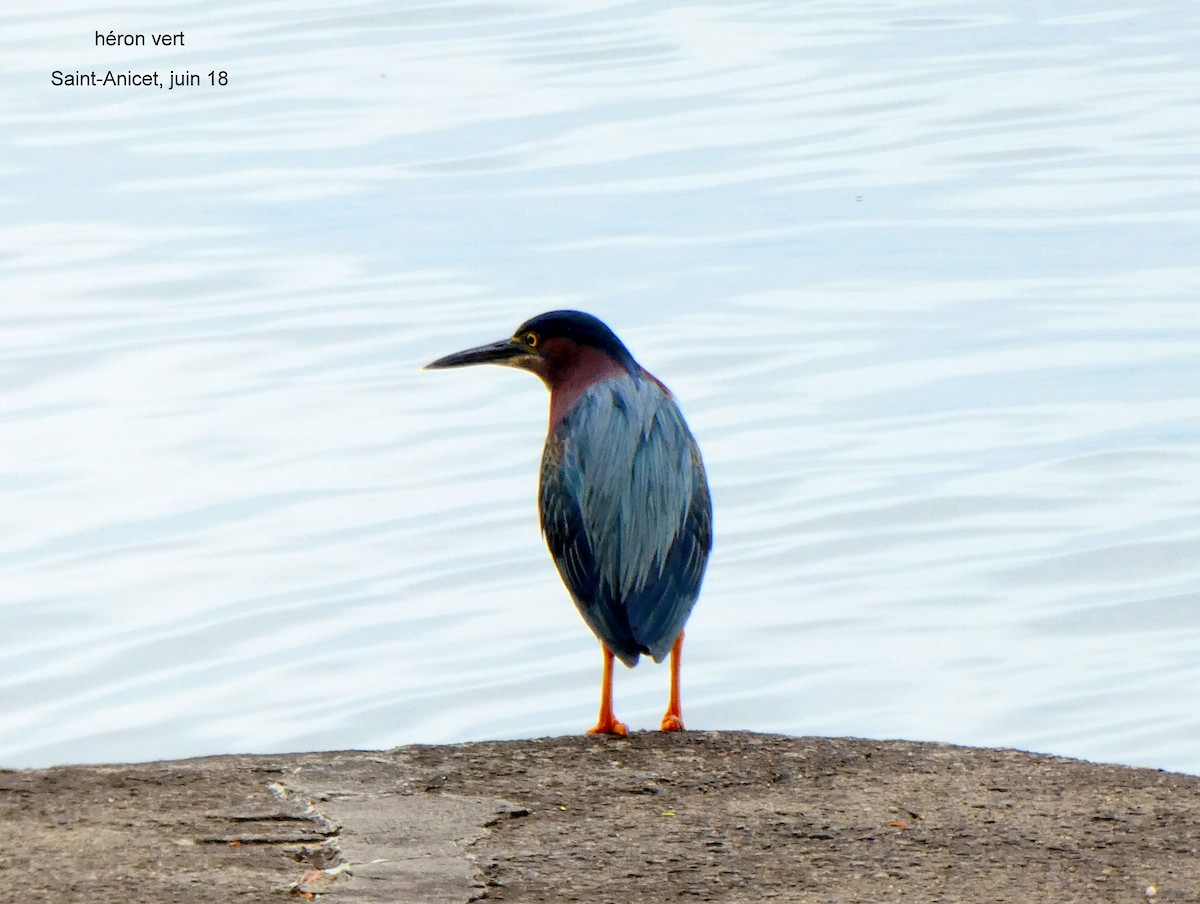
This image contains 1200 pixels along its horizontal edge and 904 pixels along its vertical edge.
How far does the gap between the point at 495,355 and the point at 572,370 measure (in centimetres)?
35

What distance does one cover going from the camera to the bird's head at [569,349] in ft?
23.0

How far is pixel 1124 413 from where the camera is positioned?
49.8ft

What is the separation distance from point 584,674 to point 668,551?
456cm

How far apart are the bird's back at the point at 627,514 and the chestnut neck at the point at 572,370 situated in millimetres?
57

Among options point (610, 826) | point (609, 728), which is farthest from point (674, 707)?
point (610, 826)

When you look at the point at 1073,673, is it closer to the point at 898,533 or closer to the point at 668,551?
the point at 898,533

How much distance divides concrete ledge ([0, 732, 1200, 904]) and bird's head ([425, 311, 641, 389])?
1.28m

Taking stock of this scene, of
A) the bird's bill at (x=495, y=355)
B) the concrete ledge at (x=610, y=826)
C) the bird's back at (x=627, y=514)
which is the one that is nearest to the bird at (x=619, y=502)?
the bird's back at (x=627, y=514)

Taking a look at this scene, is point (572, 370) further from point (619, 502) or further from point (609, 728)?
point (609, 728)

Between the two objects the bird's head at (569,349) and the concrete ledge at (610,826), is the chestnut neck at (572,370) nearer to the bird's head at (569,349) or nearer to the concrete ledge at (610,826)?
the bird's head at (569,349)

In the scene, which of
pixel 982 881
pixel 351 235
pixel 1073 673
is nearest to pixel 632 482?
pixel 982 881

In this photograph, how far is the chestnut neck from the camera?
6957mm

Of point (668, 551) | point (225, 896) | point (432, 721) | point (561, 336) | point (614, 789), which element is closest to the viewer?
point (225, 896)

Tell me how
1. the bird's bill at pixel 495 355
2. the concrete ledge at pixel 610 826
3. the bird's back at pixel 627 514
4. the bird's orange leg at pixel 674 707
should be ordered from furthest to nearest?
the bird's bill at pixel 495 355
the bird's orange leg at pixel 674 707
the bird's back at pixel 627 514
the concrete ledge at pixel 610 826
